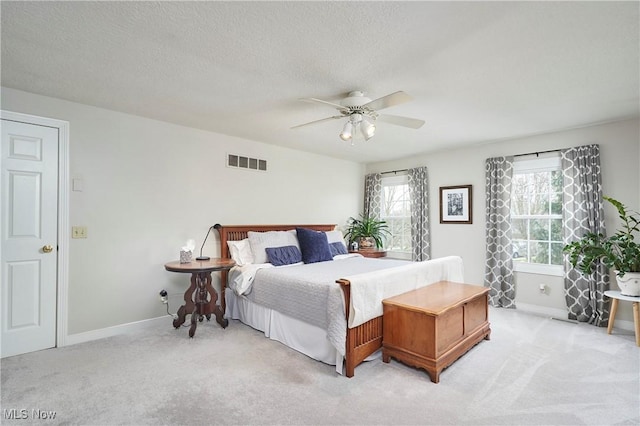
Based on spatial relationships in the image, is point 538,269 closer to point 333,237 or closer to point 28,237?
point 333,237

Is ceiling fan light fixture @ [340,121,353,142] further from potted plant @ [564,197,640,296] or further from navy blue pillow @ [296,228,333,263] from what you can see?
potted plant @ [564,197,640,296]

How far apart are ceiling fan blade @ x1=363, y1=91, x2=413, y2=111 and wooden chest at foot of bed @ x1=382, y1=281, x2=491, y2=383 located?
65.6 inches

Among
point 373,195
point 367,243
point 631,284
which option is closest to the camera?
point 631,284

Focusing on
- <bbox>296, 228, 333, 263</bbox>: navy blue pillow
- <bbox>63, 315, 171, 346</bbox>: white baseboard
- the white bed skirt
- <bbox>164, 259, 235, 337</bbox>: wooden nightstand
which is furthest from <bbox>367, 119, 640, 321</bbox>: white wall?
<bbox>63, 315, 171, 346</bbox>: white baseboard

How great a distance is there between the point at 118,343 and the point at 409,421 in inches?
113

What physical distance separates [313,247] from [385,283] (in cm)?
156

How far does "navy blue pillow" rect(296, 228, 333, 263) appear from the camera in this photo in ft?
13.7

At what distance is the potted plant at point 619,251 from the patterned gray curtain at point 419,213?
1958 millimetres

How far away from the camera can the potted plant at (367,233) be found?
5.73 m

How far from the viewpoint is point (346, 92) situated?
283cm

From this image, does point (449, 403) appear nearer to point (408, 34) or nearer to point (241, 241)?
point (408, 34)

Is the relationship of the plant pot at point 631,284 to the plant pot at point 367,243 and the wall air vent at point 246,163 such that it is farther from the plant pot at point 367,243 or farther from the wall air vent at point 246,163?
the wall air vent at point 246,163

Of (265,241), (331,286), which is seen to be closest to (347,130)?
(331,286)

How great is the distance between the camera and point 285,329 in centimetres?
315
